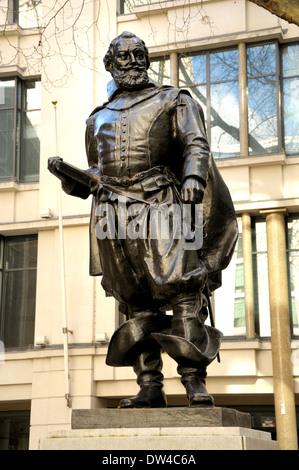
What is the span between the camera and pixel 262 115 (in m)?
21.5

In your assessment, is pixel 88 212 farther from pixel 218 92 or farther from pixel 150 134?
pixel 150 134

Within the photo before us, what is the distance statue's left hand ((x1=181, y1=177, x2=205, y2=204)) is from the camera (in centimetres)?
548

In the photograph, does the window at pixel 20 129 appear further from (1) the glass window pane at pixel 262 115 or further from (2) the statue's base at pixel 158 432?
(2) the statue's base at pixel 158 432

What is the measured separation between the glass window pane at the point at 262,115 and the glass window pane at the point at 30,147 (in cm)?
622

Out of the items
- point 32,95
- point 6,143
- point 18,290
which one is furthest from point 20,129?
point 18,290

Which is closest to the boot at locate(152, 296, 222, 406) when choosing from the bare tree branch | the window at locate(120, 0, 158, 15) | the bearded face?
the bearded face

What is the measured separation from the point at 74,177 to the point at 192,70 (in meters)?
16.9

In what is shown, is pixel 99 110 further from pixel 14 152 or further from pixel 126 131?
pixel 14 152

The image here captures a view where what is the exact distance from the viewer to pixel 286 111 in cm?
2150

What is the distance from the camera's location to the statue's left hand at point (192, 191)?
548 cm

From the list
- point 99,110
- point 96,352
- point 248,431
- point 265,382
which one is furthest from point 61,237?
point 248,431

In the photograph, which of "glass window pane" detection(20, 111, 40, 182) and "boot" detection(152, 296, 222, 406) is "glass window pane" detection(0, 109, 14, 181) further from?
"boot" detection(152, 296, 222, 406)

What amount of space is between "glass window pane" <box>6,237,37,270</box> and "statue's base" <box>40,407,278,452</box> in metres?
17.8
